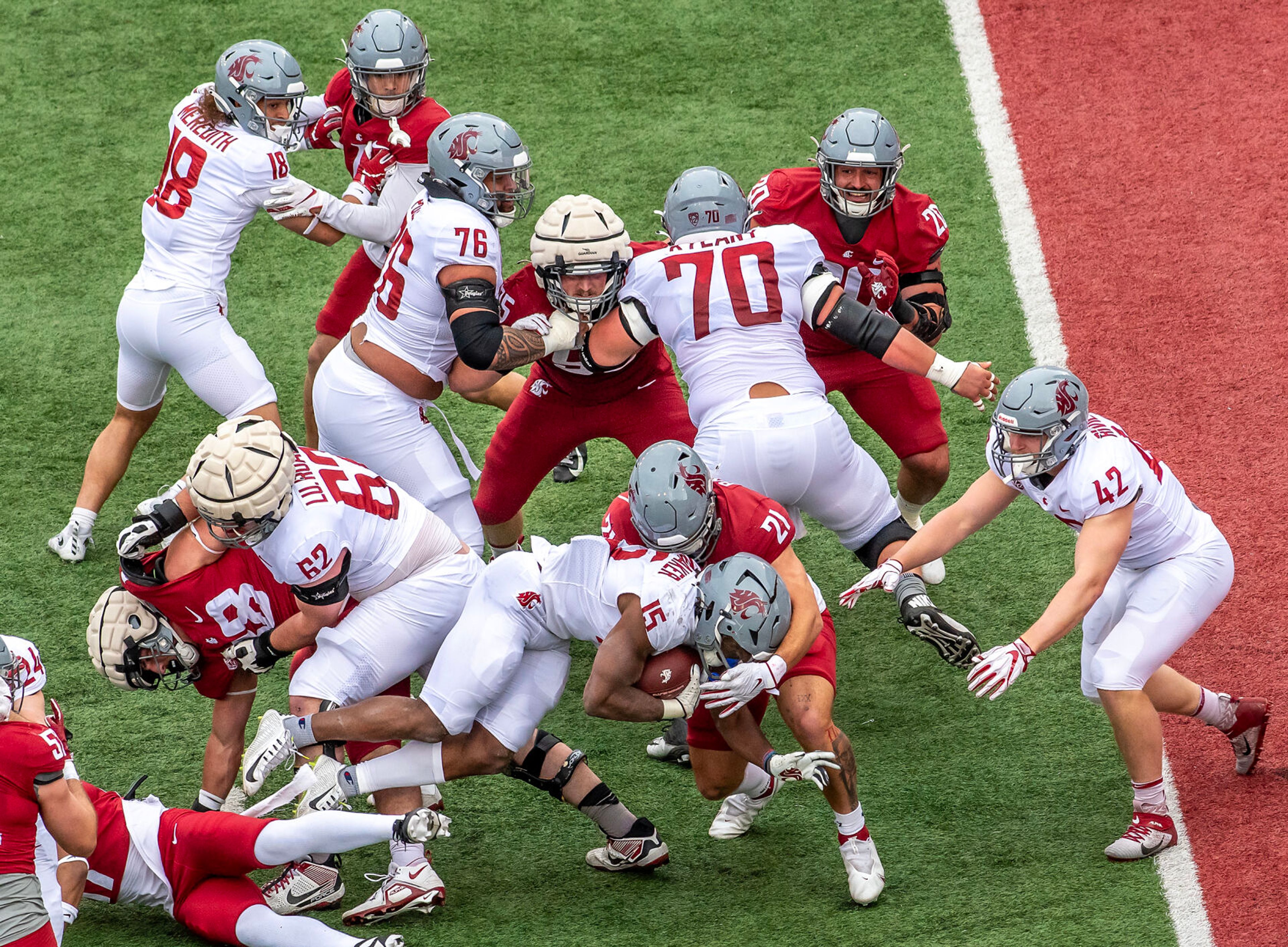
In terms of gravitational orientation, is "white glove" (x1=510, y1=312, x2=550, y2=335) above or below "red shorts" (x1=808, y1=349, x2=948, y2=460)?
above

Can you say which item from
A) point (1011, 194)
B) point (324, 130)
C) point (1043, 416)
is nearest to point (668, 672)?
point (1043, 416)

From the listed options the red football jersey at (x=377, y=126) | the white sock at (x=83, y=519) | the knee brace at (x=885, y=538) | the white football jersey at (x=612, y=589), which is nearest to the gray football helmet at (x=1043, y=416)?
the knee brace at (x=885, y=538)

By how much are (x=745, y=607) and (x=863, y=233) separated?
82.9 inches

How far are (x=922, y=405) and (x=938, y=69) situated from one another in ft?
12.6

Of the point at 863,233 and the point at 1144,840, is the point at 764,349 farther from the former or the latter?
the point at 1144,840

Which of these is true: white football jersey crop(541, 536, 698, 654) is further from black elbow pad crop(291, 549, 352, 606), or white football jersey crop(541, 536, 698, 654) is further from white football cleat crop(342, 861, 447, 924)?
white football cleat crop(342, 861, 447, 924)

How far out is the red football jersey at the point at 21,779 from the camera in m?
4.17

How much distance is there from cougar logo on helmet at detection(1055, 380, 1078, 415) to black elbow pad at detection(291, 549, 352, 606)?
7.36 feet

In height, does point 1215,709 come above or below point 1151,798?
above

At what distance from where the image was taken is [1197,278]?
25.5 ft

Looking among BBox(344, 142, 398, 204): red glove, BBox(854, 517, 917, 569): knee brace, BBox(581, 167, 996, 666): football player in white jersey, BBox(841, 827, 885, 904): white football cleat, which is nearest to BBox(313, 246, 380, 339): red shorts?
BBox(344, 142, 398, 204): red glove

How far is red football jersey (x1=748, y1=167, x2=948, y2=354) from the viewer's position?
6062mm

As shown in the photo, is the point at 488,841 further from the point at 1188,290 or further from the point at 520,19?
the point at 520,19

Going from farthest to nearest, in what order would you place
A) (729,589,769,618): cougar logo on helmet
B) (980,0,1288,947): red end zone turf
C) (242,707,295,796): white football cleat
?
(980,0,1288,947): red end zone turf
(242,707,295,796): white football cleat
(729,589,769,618): cougar logo on helmet
